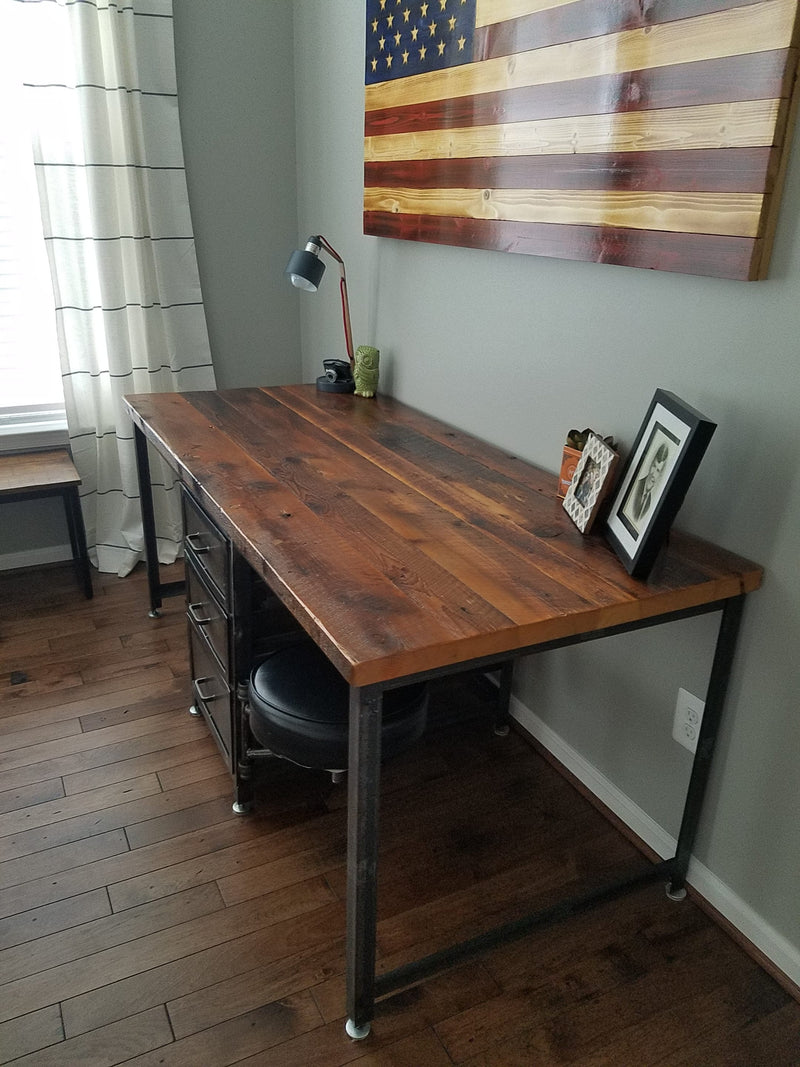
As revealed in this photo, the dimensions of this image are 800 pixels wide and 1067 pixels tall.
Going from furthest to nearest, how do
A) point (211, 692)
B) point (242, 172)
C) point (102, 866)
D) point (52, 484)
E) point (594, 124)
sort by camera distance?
1. point (242, 172)
2. point (52, 484)
3. point (211, 692)
4. point (102, 866)
5. point (594, 124)

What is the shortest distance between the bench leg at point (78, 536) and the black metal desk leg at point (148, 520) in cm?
28

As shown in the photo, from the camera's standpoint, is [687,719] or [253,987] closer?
[253,987]

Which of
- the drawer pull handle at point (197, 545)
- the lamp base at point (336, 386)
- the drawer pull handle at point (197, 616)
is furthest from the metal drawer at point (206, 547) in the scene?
the lamp base at point (336, 386)

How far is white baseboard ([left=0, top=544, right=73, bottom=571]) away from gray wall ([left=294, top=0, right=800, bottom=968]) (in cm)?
157

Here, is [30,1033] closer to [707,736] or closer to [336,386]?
[707,736]

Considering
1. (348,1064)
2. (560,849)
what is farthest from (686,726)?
(348,1064)

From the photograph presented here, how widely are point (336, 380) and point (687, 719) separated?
1517 millimetres

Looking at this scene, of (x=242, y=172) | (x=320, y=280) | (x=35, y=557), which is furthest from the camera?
(x=35, y=557)

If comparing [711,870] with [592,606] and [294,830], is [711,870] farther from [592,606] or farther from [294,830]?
[294,830]

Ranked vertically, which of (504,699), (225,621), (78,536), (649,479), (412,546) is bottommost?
(504,699)

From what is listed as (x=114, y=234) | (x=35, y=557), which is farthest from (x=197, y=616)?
(x=114, y=234)

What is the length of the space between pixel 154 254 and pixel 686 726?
236 cm

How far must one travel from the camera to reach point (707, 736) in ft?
5.11

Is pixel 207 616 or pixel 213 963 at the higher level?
pixel 207 616
